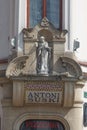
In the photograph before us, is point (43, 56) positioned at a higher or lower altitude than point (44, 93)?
higher

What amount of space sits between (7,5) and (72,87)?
3501 mm

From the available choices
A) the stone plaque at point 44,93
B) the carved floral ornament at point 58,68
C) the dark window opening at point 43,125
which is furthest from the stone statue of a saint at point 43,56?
the dark window opening at point 43,125

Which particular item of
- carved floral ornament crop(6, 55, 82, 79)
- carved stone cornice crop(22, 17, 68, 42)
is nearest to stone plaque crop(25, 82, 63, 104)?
carved floral ornament crop(6, 55, 82, 79)

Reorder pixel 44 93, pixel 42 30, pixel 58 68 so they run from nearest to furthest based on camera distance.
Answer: pixel 44 93 < pixel 58 68 < pixel 42 30

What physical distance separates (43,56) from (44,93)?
3.51 ft

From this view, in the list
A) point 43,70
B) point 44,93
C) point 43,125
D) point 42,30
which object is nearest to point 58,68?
point 43,70

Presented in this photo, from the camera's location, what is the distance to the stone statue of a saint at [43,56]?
17031 millimetres

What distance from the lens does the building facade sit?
1694cm

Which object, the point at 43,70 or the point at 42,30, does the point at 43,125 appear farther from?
the point at 42,30

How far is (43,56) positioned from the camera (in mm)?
17062

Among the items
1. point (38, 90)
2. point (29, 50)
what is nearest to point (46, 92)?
point (38, 90)

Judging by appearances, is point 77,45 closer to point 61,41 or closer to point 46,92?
point 61,41

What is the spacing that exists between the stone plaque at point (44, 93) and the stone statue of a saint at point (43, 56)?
0.42 meters

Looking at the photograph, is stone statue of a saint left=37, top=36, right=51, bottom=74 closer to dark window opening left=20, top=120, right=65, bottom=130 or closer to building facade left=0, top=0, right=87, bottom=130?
building facade left=0, top=0, right=87, bottom=130
